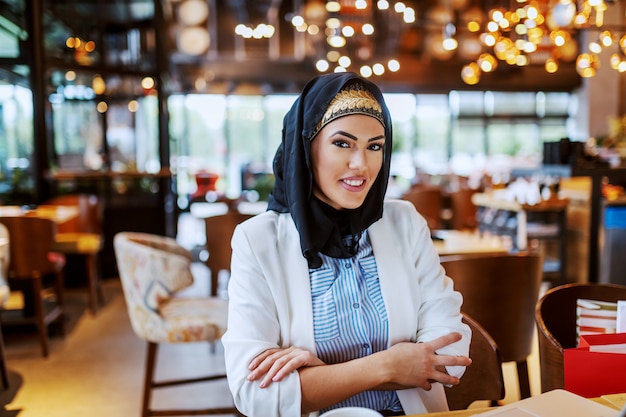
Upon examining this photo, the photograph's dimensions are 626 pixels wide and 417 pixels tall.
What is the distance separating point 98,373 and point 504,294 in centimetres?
267

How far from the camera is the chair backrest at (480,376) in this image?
→ 61.9 inches

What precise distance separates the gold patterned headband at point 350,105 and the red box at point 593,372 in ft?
2.31

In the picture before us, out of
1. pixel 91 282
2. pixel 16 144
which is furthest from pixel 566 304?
pixel 16 144

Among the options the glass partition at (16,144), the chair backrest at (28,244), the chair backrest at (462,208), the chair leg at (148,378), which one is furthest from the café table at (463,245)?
the glass partition at (16,144)

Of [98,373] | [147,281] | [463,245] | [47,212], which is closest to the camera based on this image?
[147,281]

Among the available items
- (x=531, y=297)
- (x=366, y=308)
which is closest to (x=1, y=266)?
(x=366, y=308)

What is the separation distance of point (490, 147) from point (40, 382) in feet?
36.4

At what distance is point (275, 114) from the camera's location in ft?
40.6

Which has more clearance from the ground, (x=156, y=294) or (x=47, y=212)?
A: (x=47, y=212)

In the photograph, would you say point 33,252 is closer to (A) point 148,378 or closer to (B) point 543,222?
(A) point 148,378

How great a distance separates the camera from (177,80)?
11492 mm

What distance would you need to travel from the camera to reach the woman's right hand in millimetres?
1312

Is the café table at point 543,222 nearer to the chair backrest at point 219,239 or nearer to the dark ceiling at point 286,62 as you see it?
the chair backrest at point 219,239

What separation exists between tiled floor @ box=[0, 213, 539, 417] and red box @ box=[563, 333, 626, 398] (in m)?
2.21
